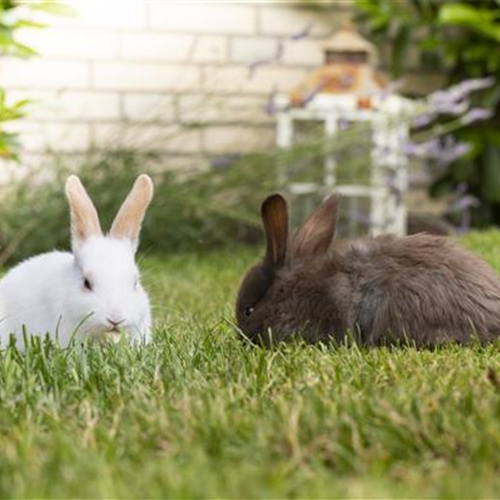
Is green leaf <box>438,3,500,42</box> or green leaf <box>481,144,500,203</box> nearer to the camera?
green leaf <box>438,3,500,42</box>

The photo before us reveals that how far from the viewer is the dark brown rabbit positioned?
2.98 metres

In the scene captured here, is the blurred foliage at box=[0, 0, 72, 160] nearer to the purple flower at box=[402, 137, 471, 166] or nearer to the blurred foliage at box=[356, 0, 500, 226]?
the purple flower at box=[402, 137, 471, 166]

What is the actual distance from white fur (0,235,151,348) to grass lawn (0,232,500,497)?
147 mm

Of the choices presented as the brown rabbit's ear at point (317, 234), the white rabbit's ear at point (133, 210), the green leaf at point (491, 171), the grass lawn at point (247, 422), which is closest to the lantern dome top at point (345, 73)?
the green leaf at point (491, 171)

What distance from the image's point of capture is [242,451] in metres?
1.78

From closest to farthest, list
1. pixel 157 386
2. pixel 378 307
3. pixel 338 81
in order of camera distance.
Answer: pixel 157 386
pixel 378 307
pixel 338 81

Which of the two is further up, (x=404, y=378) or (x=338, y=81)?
(x=338, y=81)

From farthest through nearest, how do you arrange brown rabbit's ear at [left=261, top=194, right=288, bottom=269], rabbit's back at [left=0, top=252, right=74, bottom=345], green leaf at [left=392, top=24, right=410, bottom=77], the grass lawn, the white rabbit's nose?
green leaf at [left=392, top=24, right=410, bottom=77]
brown rabbit's ear at [left=261, top=194, right=288, bottom=269]
rabbit's back at [left=0, top=252, right=74, bottom=345]
the white rabbit's nose
the grass lawn

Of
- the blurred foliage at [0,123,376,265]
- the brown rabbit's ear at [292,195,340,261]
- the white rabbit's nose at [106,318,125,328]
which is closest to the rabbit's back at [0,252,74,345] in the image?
the white rabbit's nose at [106,318,125,328]

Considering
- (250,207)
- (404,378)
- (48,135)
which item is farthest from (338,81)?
(404,378)

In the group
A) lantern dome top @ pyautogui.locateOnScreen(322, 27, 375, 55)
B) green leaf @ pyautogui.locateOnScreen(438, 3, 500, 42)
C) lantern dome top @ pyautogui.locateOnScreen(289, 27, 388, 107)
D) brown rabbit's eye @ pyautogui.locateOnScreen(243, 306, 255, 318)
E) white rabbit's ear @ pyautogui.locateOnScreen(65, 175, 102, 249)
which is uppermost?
green leaf @ pyautogui.locateOnScreen(438, 3, 500, 42)

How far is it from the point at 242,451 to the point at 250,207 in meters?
4.34

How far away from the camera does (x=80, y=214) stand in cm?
295

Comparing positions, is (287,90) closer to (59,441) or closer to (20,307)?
(20,307)
